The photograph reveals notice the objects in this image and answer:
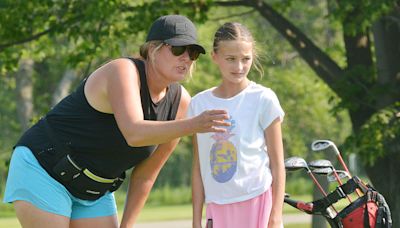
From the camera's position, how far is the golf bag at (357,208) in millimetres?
6039

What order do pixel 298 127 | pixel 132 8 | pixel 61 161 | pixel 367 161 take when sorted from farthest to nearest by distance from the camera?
pixel 298 127 < pixel 132 8 < pixel 367 161 < pixel 61 161

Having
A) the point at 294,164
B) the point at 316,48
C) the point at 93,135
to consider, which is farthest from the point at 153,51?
the point at 316,48

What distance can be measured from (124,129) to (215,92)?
78cm

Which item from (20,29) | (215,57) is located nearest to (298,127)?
(20,29)

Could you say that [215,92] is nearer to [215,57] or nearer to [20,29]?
[215,57]

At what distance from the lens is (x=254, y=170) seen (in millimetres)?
4949

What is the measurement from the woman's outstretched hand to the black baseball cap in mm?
604

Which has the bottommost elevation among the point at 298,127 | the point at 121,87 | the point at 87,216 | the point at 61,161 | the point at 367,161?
the point at 298,127

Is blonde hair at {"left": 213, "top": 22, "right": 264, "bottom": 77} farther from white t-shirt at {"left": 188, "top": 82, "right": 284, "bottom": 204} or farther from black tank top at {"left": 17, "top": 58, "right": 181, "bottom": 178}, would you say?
black tank top at {"left": 17, "top": 58, "right": 181, "bottom": 178}

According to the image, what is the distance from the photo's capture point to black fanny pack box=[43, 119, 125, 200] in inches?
192

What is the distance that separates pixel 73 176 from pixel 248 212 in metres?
0.87

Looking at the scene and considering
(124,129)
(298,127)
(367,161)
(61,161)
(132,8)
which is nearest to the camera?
(124,129)

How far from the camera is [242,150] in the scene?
4938 mm

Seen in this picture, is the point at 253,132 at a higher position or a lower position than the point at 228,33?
lower
